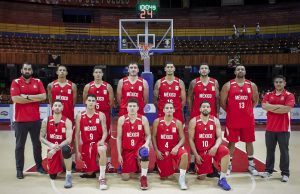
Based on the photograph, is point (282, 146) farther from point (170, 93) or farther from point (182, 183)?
point (170, 93)

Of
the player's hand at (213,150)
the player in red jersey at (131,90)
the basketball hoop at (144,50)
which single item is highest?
the basketball hoop at (144,50)

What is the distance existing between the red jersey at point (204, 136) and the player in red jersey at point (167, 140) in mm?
239

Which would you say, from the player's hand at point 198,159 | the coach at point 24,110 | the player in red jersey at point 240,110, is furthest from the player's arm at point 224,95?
the coach at point 24,110

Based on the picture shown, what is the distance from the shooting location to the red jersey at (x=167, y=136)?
554 centimetres

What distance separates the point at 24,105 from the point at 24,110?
0.28 ft

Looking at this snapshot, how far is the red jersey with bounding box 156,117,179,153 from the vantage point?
5543 mm

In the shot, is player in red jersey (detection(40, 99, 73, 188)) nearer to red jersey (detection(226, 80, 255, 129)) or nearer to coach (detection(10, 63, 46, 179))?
coach (detection(10, 63, 46, 179))

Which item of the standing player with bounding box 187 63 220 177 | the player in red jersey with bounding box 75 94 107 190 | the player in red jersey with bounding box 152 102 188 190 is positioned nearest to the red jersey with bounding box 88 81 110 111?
the player in red jersey with bounding box 75 94 107 190

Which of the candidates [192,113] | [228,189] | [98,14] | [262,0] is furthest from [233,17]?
[228,189]

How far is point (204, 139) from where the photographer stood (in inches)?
216

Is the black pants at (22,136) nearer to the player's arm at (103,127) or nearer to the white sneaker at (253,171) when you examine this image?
the player's arm at (103,127)

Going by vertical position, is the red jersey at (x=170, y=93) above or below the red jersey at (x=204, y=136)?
above

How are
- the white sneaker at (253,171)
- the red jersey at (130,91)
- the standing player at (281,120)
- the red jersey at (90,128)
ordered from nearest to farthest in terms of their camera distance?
the standing player at (281,120)
the red jersey at (90,128)
the white sneaker at (253,171)
the red jersey at (130,91)

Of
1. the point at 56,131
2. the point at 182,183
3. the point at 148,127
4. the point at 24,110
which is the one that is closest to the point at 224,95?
the point at 148,127
